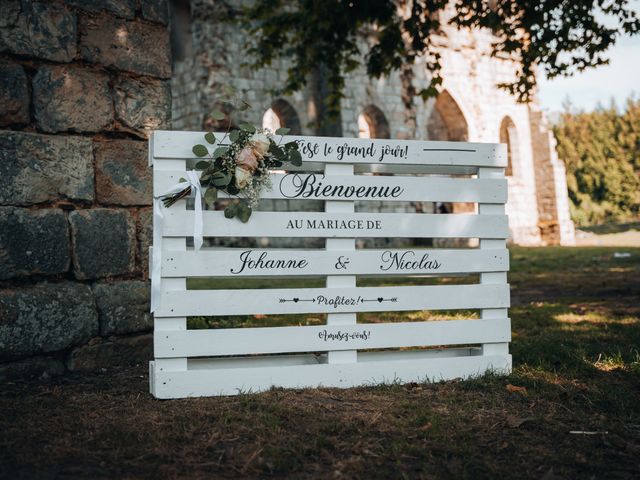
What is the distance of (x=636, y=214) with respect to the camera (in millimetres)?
28484

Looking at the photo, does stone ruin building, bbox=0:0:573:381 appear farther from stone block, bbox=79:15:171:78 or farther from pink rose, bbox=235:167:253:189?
pink rose, bbox=235:167:253:189

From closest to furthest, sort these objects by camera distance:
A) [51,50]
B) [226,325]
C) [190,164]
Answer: [190,164] → [51,50] → [226,325]

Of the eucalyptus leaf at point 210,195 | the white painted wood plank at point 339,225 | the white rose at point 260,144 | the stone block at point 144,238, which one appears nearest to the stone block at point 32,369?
the stone block at point 144,238

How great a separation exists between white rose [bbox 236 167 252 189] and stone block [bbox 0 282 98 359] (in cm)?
145

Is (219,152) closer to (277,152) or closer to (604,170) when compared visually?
(277,152)

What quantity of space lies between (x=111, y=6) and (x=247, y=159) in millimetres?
1829

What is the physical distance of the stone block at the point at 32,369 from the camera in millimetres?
4184

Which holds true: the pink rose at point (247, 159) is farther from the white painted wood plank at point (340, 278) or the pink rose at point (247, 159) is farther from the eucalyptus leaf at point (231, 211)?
the white painted wood plank at point (340, 278)

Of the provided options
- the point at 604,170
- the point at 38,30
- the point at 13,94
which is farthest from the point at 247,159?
the point at 604,170

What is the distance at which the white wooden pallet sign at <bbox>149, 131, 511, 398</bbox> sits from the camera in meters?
3.86

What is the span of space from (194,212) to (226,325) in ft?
8.05

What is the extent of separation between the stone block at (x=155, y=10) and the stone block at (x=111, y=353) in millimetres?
2330

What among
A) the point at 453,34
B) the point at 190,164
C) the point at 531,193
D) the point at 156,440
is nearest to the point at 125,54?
the point at 190,164

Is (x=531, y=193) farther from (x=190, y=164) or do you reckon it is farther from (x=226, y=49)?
(x=190, y=164)
